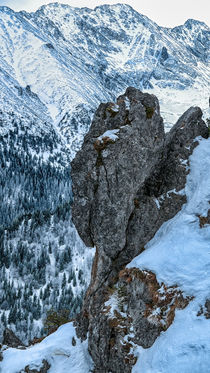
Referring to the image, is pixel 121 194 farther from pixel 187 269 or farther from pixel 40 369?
pixel 40 369

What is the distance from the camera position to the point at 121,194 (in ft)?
61.7

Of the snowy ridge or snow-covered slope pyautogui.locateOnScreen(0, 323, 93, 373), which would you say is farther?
snow-covered slope pyautogui.locateOnScreen(0, 323, 93, 373)

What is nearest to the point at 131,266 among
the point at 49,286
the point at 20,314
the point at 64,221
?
the point at 20,314

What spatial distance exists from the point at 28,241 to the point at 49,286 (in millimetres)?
30339

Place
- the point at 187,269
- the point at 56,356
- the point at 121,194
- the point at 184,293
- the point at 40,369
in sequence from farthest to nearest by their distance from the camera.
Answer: the point at 56,356 < the point at 40,369 < the point at 121,194 < the point at 187,269 < the point at 184,293

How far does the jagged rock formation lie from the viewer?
17.1 meters

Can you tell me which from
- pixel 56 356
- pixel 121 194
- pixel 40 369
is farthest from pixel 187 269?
pixel 40 369

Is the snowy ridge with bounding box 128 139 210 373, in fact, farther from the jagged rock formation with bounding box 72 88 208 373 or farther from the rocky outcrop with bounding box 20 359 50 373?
the rocky outcrop with bounding box 20 359 50 373

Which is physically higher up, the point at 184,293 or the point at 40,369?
the point at 184,293

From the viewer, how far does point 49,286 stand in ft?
361

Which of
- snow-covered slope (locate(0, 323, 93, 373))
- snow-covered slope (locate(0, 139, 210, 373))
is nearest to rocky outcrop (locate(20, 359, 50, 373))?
snow-covered slope (locate(0, 323, 93, 373))

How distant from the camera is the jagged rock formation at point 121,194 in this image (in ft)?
56.1

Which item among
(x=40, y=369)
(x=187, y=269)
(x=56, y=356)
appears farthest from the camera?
(x=56, y=356)

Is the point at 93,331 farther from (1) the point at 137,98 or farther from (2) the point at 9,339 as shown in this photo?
(2) the point at 9,339
